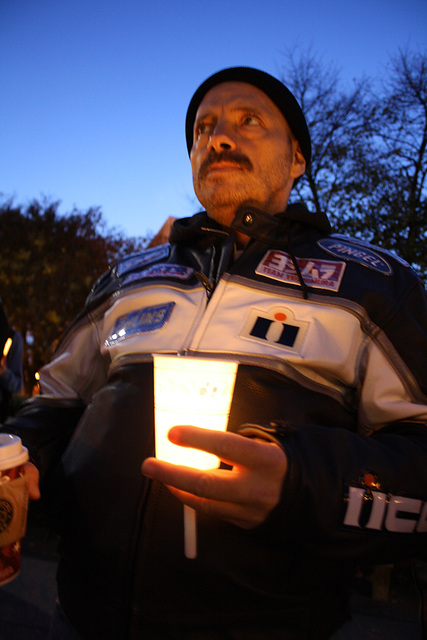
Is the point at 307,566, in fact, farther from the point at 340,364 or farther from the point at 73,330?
the point at 73,330

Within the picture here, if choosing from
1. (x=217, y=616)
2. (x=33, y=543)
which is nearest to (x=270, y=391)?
(x=217, y=616)

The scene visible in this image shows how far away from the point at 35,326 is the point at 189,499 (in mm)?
14133

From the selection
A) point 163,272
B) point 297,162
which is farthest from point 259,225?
point 297,162

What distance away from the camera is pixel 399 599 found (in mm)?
4105

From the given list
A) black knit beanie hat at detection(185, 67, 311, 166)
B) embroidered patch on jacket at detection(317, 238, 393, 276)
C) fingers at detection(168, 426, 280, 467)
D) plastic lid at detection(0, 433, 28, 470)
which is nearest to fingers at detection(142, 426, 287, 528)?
fingers at detection(168, 426, 280, 467)

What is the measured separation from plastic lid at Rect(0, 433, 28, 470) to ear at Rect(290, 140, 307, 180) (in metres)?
1.77

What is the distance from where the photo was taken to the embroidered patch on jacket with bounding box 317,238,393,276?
1722 mm

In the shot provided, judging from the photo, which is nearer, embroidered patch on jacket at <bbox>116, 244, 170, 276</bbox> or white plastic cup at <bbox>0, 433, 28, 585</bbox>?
white plastic cup at <bbox>0, 433, 28, 585</bbox>

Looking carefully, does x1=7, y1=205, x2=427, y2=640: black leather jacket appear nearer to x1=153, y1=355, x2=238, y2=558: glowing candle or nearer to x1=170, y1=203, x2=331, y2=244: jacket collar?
x1=170, y1=203, x2=331, y2=244: jacket collar

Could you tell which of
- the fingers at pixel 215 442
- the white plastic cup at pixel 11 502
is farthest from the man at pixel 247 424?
the white plastic cup at pixel 11 502

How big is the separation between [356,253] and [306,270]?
0.75 ft

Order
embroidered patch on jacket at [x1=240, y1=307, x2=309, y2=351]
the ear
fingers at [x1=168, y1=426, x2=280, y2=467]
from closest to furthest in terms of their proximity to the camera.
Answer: fingers at [x1=168, y1=426, x2=280, y2=467], embroidered patch on jacket at [x1=240, y1=307, x2=309, y2=351], the ear

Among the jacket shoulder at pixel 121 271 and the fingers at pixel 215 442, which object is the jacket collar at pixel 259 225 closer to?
the jacket shoulder at pixel 121 271

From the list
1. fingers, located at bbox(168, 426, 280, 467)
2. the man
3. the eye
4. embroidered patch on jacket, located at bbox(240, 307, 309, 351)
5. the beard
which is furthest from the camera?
the eye
